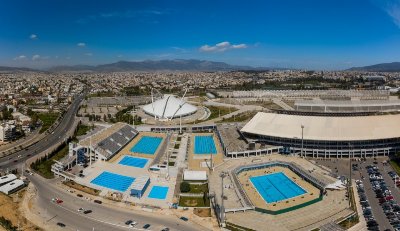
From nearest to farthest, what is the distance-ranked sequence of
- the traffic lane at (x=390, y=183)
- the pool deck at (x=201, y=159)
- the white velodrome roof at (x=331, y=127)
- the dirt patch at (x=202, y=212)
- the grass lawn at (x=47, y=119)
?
the dirt patch at (x=202, y=212)
the traffic lane at (x=390, y=183)
the pool deck at (x=201, y=159)
the white velodrome roof at (x=331, y=127)
the grass lawn at (x=47, y=119)

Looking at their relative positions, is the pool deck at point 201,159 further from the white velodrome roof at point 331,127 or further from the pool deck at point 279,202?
the white velodrome roof at point 331,127

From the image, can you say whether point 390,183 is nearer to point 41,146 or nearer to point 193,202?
point 193,202

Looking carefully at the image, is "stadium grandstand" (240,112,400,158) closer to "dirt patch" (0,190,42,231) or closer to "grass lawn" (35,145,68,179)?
"grass lawn" (35,145,68,179)

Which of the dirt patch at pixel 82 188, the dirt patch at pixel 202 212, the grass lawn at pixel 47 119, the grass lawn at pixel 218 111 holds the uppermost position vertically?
the grass lawn at pixel 218 111

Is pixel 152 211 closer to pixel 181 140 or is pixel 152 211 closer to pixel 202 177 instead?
pixel 202 177

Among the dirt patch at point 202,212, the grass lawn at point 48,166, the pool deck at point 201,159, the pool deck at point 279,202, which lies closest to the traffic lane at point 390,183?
the pool deck at point 279,202

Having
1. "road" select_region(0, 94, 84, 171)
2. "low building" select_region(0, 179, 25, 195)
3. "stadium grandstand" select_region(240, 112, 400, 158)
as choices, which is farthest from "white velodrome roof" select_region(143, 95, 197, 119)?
"low building" select_region(0, 179, 25, 195)
